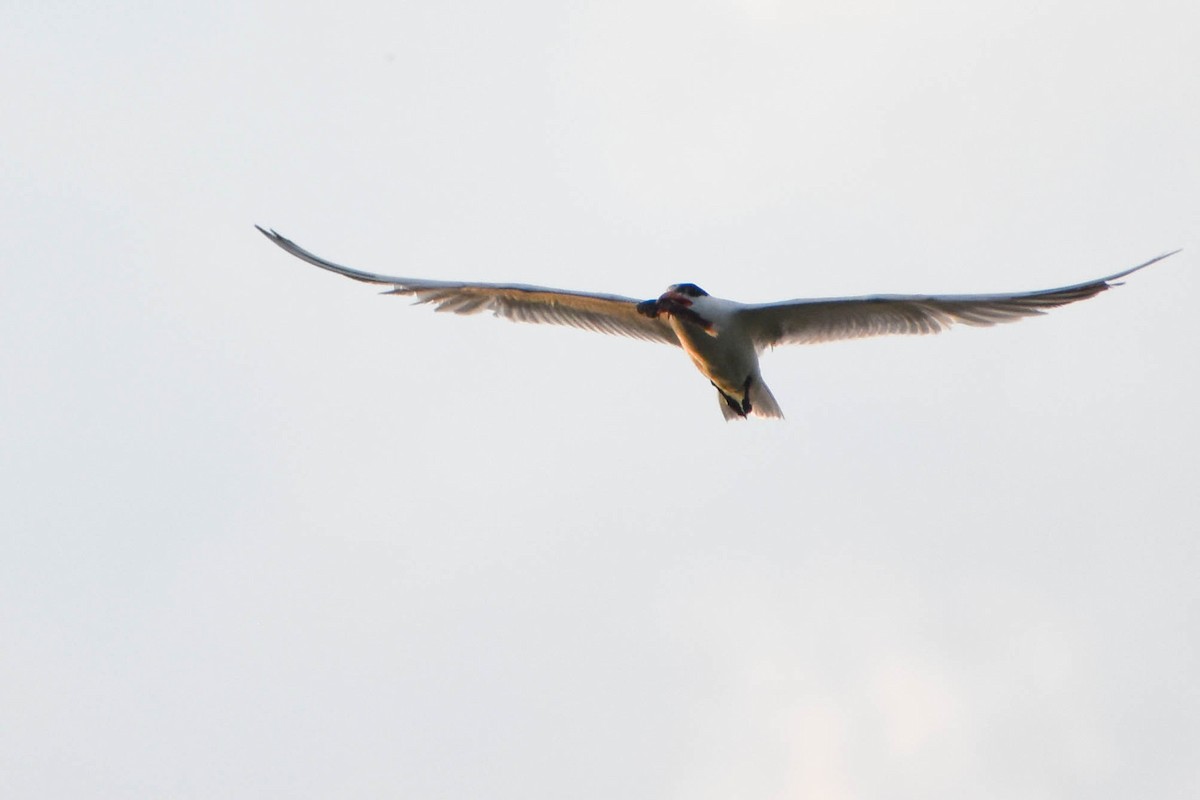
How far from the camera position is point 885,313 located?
14.6m

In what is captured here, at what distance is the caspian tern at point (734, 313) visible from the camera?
14.0 m

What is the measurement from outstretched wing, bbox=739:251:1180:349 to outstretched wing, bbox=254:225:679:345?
1.10 metres

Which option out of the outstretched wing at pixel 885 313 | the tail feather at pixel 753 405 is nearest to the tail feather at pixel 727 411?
the tail feather at pixel 753 405

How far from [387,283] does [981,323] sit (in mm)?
5491

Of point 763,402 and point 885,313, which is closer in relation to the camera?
point 885,313

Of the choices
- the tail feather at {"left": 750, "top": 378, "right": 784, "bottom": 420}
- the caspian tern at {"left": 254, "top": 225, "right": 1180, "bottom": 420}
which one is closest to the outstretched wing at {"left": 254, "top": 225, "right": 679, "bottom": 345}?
the caspian tern at {"left": 254, "top": 225, "right": 1180, "bottom": 420}

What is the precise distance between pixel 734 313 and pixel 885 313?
139cm

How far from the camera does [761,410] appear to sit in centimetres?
1550

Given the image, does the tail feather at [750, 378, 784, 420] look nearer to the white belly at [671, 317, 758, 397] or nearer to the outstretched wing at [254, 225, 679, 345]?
the white belly at [671, 317, 758, 397]

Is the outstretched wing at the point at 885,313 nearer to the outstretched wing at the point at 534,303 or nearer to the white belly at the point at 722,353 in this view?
the white belly at the point at 722,353

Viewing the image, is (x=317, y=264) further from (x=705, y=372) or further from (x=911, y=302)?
(x=911, y=302)

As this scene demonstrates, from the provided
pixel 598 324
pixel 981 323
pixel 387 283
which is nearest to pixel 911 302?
pixel 981 323

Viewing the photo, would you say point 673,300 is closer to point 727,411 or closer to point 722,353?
point 722,353

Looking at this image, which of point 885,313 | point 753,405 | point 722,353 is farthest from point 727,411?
point 885,313
